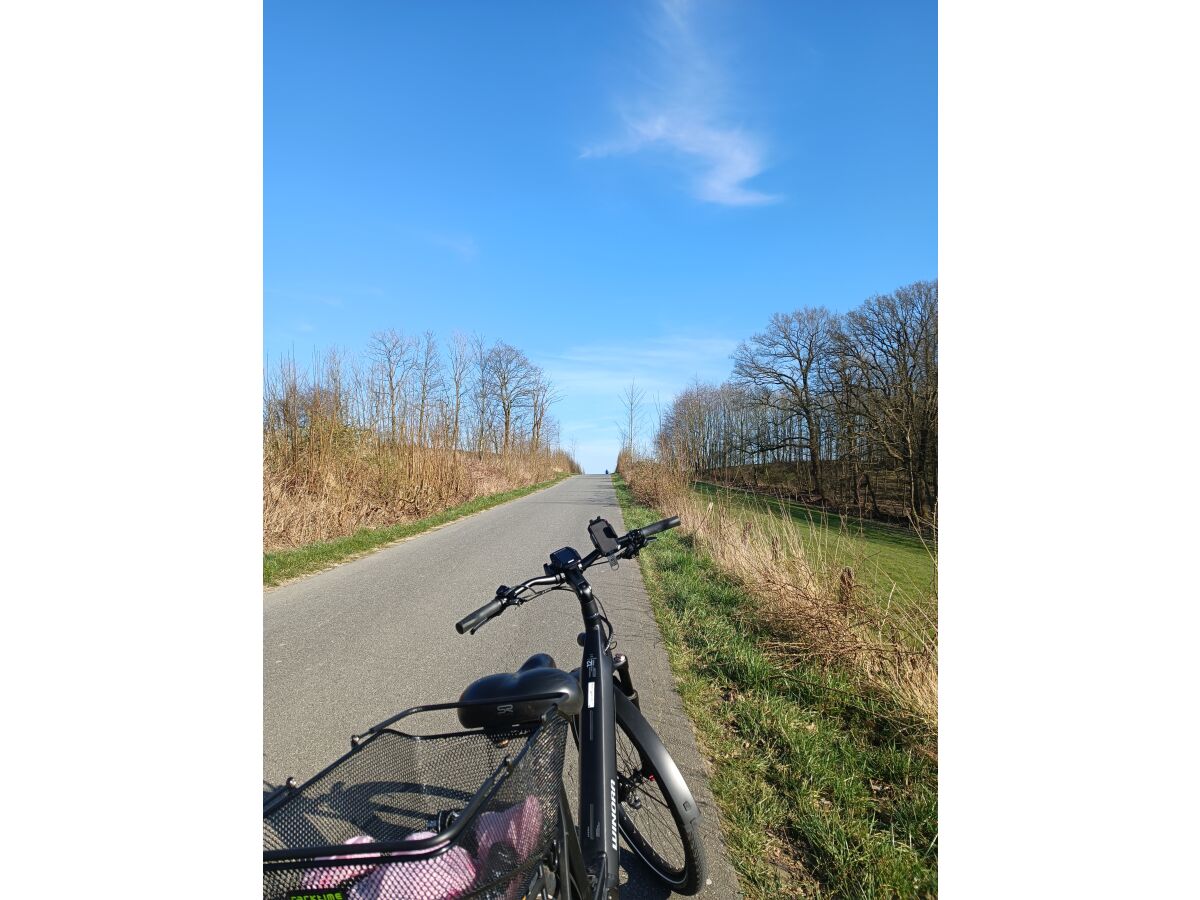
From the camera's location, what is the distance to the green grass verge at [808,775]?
2.21m

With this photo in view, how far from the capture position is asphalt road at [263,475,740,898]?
3108 millimetres

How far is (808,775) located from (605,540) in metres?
1.63

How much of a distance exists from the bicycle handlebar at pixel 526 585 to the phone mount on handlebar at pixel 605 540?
23 millimetres

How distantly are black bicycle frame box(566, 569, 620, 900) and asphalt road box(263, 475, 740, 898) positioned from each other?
1.81 feet

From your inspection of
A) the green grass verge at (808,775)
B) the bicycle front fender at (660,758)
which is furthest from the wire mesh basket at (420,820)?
the green grass verge at (808,775)

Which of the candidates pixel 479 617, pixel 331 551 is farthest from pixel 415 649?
pixel 331 551

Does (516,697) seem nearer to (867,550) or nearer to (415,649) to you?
(415,649)

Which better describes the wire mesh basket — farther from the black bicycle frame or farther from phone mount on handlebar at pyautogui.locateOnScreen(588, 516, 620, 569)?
phone mount on handlebar at pyautogui.locateOnScreen(588, 516, 620, 569)

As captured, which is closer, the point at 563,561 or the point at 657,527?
the point at 563,561

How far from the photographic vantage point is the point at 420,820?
1.52 m
